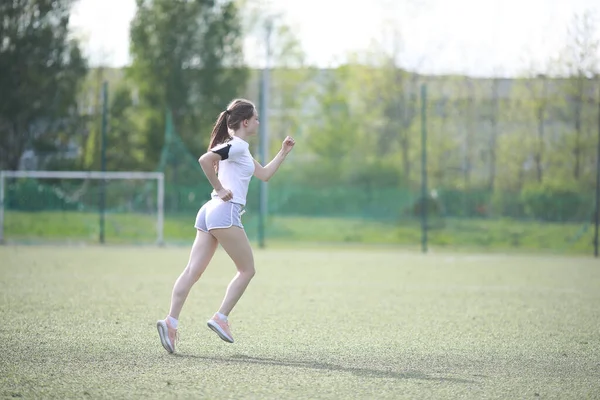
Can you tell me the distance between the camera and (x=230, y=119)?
22.2 feet

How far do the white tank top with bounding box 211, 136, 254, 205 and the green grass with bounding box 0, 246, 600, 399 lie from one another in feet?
3.64

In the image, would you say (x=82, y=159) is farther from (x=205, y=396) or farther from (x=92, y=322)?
(x=205, y=396)

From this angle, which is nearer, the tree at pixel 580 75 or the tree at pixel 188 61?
the tree at pixel 580 75

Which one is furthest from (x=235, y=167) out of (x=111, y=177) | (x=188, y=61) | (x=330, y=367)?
(x=188, y=61)

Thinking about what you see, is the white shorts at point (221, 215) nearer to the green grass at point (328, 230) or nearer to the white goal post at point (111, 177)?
the white goal post at point (111, 177)

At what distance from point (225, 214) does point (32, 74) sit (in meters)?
23.3

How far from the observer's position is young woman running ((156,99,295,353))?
653 centimetres

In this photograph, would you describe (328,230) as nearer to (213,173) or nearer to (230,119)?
(230,119)

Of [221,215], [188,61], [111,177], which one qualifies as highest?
[188,61]

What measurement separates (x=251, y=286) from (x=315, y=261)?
17.8 ft

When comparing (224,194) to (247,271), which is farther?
(247,271)

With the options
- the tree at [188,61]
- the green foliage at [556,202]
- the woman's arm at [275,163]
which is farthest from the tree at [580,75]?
the woman's arm at [275,163]

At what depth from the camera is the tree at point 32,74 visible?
1097 inches

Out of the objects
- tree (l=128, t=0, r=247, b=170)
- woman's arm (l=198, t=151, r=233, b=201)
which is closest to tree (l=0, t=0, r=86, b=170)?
tree (l=128, t=0, r=247, b=170)
